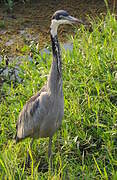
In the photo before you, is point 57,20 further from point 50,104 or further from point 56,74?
point 50,104

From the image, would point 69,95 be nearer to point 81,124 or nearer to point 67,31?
point 81,124

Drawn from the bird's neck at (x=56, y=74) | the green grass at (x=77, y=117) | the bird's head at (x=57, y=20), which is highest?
the bird's head at (x=57, y=20)

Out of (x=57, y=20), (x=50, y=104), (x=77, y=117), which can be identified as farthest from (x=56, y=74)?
(x=77, y=117)

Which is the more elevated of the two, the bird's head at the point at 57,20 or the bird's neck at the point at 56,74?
the bird's head at the point at 57,20

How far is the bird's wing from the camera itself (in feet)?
11.8

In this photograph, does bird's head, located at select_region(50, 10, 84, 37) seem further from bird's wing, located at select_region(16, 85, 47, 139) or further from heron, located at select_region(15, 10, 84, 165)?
bird's wing, located at select_region(16, 85, 47, 139)

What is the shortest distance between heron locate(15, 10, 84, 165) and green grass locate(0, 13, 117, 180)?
189 millimetres

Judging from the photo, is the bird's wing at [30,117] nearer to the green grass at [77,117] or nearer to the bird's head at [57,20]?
the green grass at [77,117]

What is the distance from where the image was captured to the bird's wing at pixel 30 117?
3596mm

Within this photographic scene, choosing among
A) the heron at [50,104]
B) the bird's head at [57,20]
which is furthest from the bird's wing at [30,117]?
the bird's head at [57,20]

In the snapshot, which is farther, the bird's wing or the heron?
the bird's wing

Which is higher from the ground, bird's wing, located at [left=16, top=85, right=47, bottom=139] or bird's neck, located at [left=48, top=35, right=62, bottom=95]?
bird's neck, located at [left=48, top=35, right=62, bottom=95]

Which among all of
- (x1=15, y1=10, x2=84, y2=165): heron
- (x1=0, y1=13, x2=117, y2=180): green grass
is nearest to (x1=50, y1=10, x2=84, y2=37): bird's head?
(x1=15, y1=10, x2=84, y2=165): heron

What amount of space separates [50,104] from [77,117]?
490 millimetres
